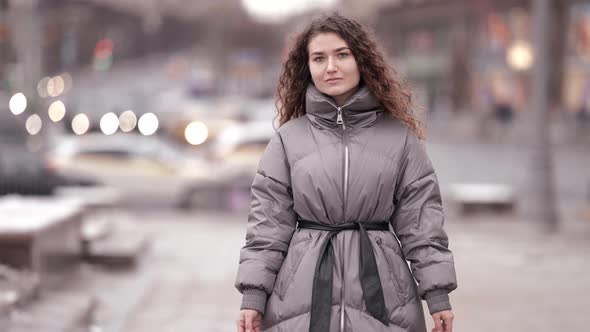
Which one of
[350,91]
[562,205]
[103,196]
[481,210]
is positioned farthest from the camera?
[562,205]

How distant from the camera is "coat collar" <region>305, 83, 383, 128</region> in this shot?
3617 mm

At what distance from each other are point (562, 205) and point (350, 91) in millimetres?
16276

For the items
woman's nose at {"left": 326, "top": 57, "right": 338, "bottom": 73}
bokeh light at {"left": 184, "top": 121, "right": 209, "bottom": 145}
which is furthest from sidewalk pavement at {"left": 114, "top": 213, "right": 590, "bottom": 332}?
bokeh light at {"left": 184, "top": 121, "right": 209, "bottom": 145}

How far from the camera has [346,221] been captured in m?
3.55

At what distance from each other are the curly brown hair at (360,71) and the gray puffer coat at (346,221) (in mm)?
105

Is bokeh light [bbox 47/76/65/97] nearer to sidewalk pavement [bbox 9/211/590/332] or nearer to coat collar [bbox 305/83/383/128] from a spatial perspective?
sidewalk pavement [bbox 9/211/590/332]

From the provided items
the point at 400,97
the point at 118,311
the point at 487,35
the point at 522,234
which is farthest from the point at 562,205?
the point at 487,35

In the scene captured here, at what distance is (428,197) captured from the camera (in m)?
3.57

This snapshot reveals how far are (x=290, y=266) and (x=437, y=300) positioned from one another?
0.53 m

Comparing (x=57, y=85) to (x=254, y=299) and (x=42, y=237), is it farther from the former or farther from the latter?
(x=254, y=299)

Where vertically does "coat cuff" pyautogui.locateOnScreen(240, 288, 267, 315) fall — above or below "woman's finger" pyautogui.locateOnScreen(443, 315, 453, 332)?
above

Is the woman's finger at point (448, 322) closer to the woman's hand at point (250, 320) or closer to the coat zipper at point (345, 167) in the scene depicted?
the coat zipper at point (345, 167)

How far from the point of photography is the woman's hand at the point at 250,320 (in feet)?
11.6

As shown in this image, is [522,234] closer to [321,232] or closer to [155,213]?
[155,213]
